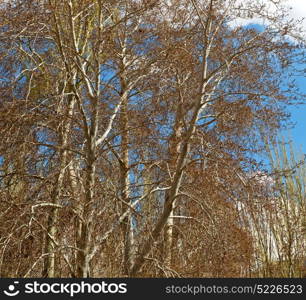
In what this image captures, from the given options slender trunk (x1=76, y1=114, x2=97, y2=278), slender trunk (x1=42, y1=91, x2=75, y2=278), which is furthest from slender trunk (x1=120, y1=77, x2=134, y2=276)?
slender trunk (x1=42, y1=91, x2=75, y2=278)

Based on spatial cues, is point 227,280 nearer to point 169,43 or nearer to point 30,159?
point 30,159

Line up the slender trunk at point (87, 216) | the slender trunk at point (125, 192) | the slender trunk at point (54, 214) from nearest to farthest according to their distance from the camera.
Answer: the slender trunk at point (87, 216) < the slender trunk at point (54, 214) < the slender trunk at point (125, 192)

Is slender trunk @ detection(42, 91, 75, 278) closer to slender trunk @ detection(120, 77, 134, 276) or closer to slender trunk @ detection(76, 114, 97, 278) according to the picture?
slender trunk @ detection(76, 114, 97, 278)

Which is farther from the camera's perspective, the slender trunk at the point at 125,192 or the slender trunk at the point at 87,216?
the slender trunk at the point at 125,192

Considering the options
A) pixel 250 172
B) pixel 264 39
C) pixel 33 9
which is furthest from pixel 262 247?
pixel 33 9

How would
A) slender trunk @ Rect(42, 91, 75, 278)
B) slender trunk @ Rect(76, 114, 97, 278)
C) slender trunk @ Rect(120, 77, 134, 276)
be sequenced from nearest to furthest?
slender trunk @ Rect(76, 114, 97, 278), slender trunk @ Rect(42, 91, 75, 278), slender trunk @ Rect(120, 77, 134, 276)

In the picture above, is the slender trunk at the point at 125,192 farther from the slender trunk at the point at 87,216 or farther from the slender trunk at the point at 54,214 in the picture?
the slender trunk at the point at 54,214

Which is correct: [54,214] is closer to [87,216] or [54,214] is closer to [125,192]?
[87,216]

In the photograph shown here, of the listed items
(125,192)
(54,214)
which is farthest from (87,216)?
(125,192)

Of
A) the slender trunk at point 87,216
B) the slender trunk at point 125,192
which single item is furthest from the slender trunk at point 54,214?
the slender trunk at point 125,192

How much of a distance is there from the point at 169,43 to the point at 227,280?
4221mm

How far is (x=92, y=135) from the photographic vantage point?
6.83m

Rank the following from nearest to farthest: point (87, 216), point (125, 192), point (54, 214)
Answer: point (87, 216) → point (54, 214) → point (125, 192)

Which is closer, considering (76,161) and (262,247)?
(76,161)
